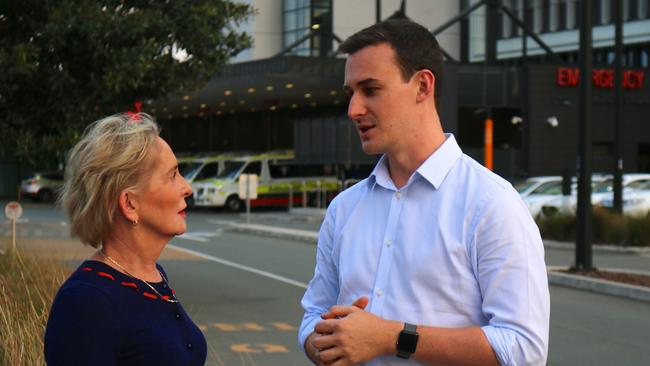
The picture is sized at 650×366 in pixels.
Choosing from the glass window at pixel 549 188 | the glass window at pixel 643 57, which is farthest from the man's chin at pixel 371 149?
the glass window at pixel 643 57

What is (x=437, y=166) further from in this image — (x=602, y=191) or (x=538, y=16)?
(x=538, y=16)

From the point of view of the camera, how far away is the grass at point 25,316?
6.05 meters

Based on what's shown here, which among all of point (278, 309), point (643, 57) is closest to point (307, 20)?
point (643, 57)

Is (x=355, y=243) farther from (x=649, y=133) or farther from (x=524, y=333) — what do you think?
(x=649, y=133)

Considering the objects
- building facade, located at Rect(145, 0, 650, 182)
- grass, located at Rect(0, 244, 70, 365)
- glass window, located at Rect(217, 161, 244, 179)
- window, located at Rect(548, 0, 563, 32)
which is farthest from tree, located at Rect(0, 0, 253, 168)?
window, located at Rect(548, 0, 563, 32)

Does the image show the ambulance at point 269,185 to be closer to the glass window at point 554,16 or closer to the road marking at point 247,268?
the glass window at point 554,16

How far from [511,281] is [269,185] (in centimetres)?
3957

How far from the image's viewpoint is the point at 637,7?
49.2m

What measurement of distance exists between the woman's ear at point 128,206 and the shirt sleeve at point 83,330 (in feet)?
1.03

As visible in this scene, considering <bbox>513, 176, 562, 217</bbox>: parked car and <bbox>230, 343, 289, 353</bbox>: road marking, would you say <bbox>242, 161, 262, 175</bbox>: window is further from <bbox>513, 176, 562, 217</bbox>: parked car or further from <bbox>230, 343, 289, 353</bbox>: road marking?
<bbox>230, 343, 289, 353</bbox>: road marking

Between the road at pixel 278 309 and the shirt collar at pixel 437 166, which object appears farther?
the road at pixel 278 309

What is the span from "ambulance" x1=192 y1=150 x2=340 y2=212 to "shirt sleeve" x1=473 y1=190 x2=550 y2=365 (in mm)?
38851

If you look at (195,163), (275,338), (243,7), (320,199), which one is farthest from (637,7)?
(275,338)

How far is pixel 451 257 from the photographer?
2.89m
